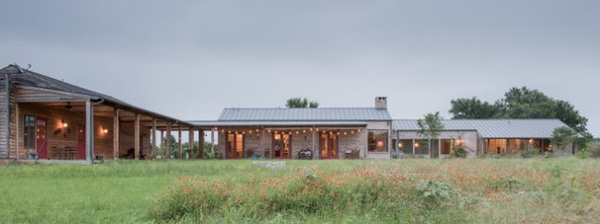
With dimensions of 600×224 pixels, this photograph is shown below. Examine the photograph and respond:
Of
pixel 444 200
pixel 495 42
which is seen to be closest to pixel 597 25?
pixel 495 42

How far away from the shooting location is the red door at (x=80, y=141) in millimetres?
20938

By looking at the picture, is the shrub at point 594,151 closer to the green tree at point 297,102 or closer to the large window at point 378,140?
the large window at point 378,140

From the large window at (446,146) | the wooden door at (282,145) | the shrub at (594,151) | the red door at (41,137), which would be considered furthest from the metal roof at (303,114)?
the red door at (41,137)

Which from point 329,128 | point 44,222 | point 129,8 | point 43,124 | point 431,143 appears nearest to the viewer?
point 44,222

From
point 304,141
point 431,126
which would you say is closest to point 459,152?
point 431,126

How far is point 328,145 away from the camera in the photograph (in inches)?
1137

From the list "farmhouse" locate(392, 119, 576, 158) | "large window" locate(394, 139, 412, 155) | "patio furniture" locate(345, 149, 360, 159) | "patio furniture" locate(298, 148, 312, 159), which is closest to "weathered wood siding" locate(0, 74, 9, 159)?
"patio furniture" locate(298, 148, 312, 159)

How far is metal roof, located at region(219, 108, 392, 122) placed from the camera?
1237 inches

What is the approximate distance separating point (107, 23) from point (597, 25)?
21.8 meters

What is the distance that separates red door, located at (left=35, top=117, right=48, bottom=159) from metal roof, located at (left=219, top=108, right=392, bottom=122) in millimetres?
14688

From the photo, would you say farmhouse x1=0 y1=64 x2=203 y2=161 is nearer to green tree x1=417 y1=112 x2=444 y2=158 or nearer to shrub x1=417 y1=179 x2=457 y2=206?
shrub x1=417 y1=179 x2=457 y2=206

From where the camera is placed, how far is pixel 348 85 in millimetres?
34688

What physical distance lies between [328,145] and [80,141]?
1489 centimetres

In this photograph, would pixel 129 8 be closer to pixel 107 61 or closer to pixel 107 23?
pixel 107 23
